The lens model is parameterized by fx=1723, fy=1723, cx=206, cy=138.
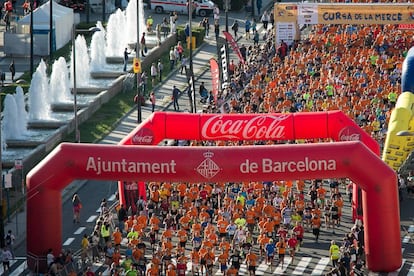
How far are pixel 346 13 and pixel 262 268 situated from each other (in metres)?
32.5

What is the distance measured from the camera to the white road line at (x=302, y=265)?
53688 mm

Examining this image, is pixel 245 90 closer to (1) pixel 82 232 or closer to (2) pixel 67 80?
(2) pixel 67 80

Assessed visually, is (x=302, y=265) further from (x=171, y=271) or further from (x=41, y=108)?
(x=41, y=108)

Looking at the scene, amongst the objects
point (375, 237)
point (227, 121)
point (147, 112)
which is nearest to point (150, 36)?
point (147, 112)

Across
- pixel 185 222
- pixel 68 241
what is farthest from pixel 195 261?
pixel 68 241

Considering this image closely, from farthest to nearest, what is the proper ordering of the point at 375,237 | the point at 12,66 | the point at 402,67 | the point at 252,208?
the point at 12,66 < the point at 402,67 < the point at 252,208 < the point at 375,237

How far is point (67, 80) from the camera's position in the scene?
7581 centimetres

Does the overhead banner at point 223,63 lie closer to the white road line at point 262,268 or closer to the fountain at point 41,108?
the fountain at point 41,108

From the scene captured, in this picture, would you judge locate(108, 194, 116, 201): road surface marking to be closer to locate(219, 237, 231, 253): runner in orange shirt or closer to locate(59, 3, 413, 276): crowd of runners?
locate(59, 3, 413, 276): crowd of runners

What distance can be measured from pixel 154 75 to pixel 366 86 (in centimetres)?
1099

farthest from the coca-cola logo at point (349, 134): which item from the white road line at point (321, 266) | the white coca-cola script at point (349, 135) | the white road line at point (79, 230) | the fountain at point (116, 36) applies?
the fountain at point (116, 36)

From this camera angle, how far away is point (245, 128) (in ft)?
190

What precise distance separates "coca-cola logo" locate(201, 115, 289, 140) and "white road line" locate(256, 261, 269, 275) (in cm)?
528

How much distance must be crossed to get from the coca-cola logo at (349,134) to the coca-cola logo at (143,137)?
21.0 ft
